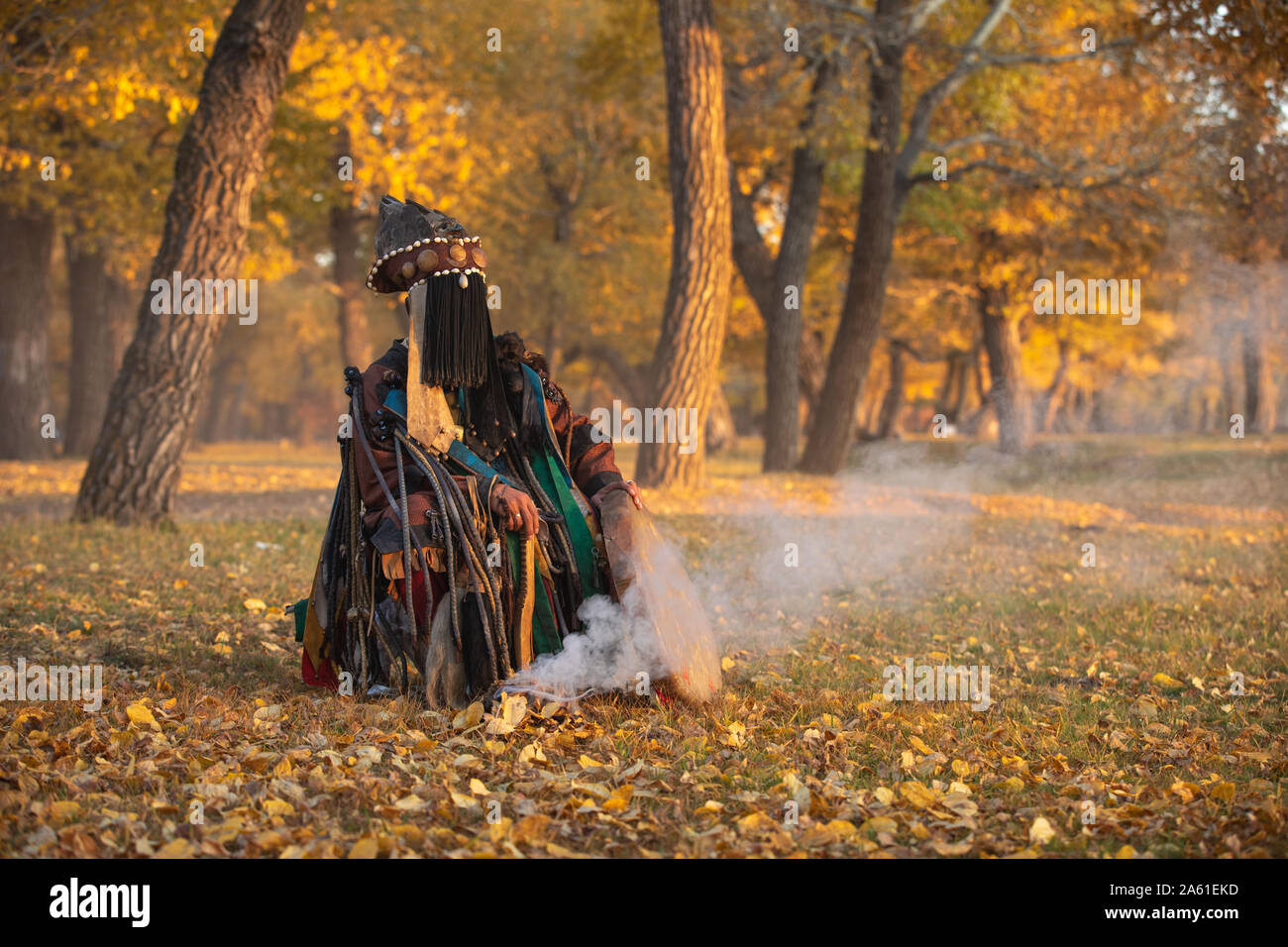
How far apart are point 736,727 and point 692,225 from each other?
26.3ft

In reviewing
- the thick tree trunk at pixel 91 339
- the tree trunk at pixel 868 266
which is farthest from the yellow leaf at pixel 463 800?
the thick tree trunk at pixel 91 339

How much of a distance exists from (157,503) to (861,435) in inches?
865

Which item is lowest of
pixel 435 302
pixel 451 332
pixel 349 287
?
pixel 451 332

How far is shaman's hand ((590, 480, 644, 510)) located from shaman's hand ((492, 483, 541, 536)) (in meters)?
0.35

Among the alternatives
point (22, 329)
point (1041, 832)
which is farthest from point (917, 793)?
point (22, 329)

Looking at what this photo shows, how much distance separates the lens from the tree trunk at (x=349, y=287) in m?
22.4

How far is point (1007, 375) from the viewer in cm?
2408

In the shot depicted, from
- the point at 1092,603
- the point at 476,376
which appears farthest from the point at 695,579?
the point at 476,376

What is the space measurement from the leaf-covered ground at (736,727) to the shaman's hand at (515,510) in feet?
2.37

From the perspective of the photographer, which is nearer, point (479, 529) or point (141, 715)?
point (141, 715)

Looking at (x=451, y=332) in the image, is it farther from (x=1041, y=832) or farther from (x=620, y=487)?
(x=1041, y=832)

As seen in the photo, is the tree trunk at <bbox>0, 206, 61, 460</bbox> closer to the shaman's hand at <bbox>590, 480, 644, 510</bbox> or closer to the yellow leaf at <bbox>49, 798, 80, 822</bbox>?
the shaman's hand at <bbox>590, 480, 644, 510</bbox>

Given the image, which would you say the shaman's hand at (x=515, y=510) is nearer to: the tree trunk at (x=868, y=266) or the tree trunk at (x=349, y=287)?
the tree trunk at (x=868, y=266)

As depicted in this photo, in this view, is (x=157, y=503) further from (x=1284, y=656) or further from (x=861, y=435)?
(x=861, y=435)
